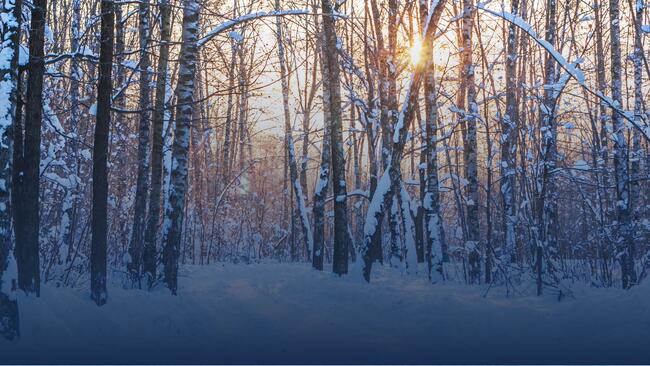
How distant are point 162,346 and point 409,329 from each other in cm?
339

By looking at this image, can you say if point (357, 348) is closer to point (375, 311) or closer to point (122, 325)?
point (375, 311)

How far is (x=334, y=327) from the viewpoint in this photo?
344 inches

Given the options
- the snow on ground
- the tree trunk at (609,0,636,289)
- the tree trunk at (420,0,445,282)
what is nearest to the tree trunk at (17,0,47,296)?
the snow on ground

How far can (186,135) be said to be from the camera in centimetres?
1148

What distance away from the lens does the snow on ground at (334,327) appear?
22.9 feet

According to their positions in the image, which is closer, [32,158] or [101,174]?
[32,158]

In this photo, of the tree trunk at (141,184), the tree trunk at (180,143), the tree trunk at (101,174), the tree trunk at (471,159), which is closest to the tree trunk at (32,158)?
the tree trunk at (101,174)

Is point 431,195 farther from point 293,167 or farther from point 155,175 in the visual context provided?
point 293,167

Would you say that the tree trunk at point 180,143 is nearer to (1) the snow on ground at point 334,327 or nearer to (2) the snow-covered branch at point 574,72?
(1) the snow on ground at point 334,327

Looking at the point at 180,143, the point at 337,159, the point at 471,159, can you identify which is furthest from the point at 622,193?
the point at 180,143

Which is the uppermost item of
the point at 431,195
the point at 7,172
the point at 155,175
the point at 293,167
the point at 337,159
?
the point at 293,167

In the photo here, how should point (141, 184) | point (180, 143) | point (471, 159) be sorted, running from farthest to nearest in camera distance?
point (471, 159)
point (141, 184)
point (180, 143)

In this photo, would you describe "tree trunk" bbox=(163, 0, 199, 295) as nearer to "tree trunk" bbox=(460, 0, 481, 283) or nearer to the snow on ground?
the snow on ground

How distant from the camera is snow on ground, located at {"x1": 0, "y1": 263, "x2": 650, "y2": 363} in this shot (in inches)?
275
